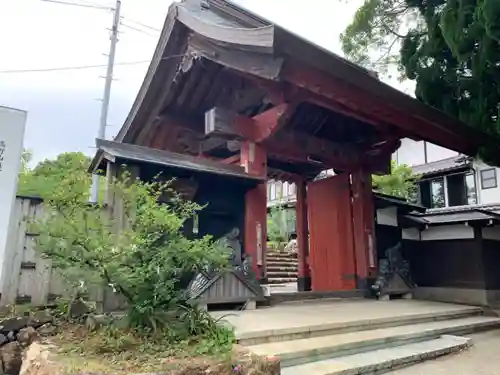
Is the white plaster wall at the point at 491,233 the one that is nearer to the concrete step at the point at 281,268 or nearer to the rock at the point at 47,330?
the concrete step at the point at 281,268

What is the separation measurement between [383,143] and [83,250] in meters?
5.86

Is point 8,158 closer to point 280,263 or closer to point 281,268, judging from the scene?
point 281,268

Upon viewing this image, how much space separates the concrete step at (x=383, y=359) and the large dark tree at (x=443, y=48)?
3.38 meters

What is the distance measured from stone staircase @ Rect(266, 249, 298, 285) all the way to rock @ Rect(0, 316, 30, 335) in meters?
9.35

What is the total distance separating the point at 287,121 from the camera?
6.20 metres

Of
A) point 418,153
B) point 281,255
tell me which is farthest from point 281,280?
point 418,153

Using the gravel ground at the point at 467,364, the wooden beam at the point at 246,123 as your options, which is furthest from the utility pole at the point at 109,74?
the gravel ground at the point at 467,364

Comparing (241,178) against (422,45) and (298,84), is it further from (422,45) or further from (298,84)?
(422,45)

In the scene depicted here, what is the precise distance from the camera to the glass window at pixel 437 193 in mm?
17320

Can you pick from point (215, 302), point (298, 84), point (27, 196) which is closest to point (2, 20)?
point (27, 196)

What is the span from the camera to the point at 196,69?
21.2 feet

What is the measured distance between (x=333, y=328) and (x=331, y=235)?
386 cm

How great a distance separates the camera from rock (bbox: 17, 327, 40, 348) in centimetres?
344

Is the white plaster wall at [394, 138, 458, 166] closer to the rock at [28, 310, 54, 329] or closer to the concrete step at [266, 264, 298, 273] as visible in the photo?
the concrete step at [266, 264, 298, 273]
